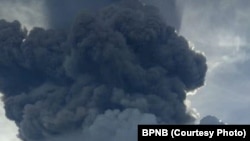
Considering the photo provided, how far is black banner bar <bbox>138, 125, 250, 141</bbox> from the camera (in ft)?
67.4

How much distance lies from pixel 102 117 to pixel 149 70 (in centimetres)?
771

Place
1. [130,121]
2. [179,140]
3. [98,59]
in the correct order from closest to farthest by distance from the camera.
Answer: [179,140] → [130,121] → [98,59]

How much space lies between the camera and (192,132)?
20.9 meters

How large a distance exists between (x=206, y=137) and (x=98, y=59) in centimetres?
3810

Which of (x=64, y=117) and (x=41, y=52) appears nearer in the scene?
(x=64, y=117)

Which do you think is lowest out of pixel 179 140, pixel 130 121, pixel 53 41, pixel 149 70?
pixel 179 140

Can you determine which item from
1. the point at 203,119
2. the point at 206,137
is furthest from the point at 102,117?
the point at 206,137

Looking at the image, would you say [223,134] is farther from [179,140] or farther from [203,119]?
[203,119]

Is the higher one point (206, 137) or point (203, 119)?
point (203, 119)

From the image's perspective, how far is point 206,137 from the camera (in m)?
20.7

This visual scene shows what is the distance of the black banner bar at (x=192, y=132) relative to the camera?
2053cm

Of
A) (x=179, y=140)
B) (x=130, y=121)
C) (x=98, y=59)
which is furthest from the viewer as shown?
(x=98, y=59)

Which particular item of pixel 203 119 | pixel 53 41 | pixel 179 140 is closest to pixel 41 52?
pixel 53 41

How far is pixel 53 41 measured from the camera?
61.7m
